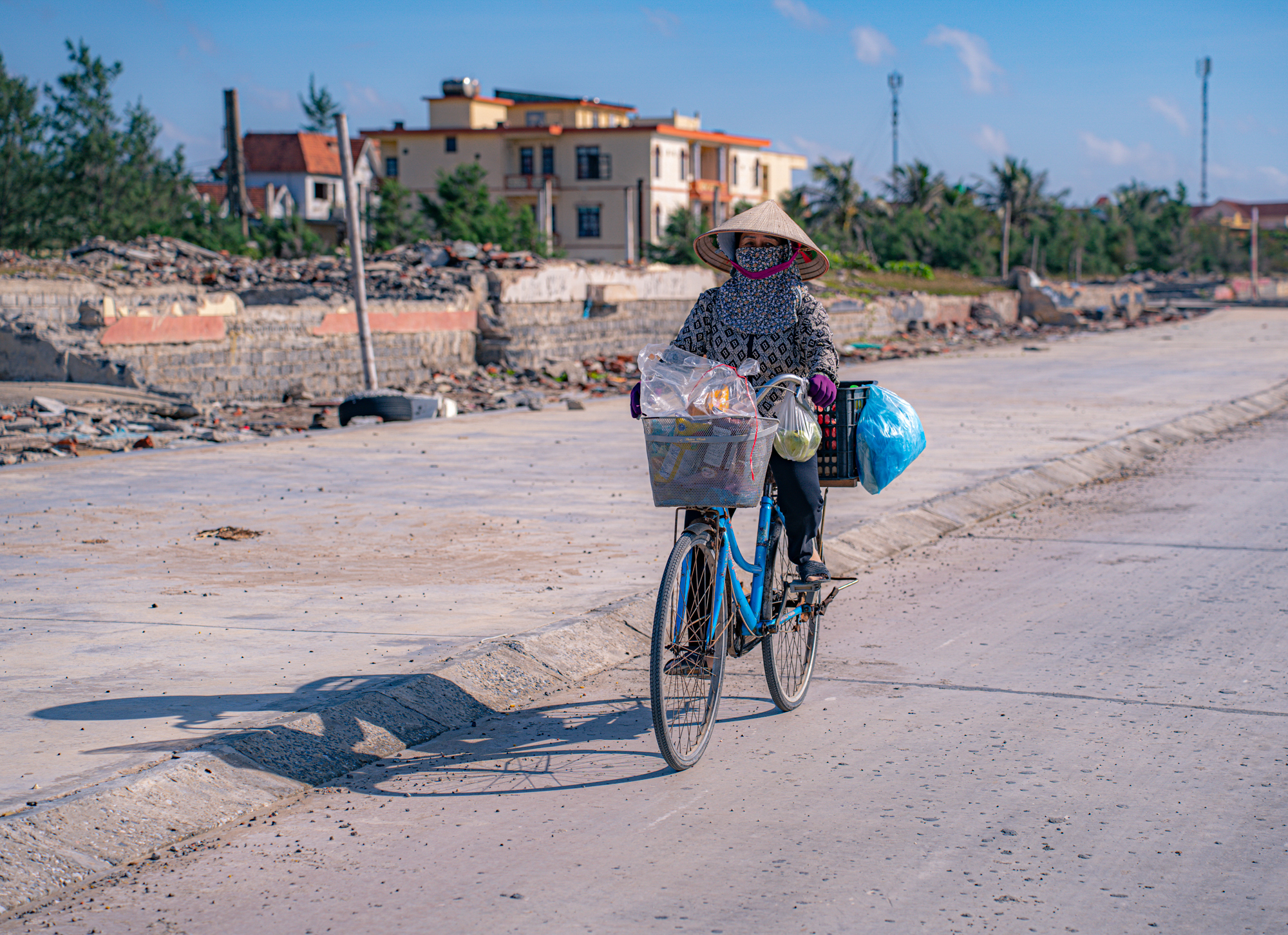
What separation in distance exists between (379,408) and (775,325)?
38.7 feet

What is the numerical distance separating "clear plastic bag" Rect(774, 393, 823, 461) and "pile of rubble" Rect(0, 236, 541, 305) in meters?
18.6

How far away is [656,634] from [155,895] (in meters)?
1.70

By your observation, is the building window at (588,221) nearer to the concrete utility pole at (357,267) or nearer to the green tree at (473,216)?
the green tree at (473,216)

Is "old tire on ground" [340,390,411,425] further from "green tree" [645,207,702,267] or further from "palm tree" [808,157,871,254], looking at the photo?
"palm tree" [808,157,871,254]

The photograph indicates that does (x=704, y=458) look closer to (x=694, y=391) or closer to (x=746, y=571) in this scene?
(x=694, y=391)

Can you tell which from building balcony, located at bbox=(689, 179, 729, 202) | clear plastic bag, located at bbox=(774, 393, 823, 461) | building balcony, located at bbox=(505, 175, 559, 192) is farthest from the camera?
building balcony, located at bbox=(689, 179, 729, 202)

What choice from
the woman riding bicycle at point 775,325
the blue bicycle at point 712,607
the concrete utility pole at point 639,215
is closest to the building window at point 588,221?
the concrete utility pole at point 639,215

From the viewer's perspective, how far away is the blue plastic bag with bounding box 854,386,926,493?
17.5 ft

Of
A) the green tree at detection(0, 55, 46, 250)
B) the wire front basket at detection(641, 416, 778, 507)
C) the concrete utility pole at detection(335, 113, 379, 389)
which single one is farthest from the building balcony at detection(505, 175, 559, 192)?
the wire front basket at detection(641, 416, 778, 507)

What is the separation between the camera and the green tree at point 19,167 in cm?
4816

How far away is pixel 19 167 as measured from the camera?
161 ft

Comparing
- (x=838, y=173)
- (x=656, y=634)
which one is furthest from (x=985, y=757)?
(x=838, y=173)

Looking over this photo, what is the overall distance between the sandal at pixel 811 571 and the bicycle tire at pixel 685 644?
1.76 ft

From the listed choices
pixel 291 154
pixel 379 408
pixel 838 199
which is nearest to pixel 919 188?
pixel 838 199
